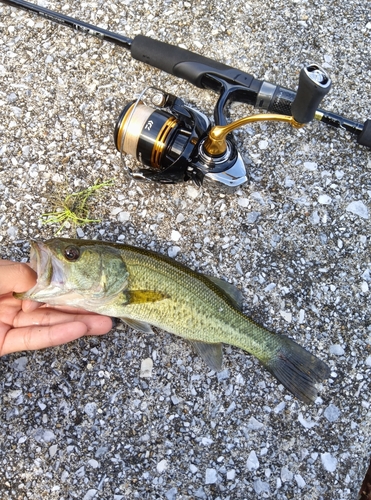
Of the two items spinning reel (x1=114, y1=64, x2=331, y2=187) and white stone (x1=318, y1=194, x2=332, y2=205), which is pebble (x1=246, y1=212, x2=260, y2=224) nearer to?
spinning reel (x1=114, y1=64, x2=331, y2=187)

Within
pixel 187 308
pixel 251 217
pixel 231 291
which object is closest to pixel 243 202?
pixel 251 217

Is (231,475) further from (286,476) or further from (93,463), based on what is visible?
(93,463)

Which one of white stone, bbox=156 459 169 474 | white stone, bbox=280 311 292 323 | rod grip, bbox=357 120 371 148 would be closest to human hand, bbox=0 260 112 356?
white stone, bbox=156 459 169 474

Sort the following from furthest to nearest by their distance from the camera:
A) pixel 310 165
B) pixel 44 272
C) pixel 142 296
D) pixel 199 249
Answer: pixel 310 165 < pixel 199 249 < pixel 142 296 < pixel 44 272

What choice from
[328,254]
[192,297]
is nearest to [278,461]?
[192,297]

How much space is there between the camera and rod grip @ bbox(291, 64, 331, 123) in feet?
6.36

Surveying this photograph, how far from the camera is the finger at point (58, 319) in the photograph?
2654 mm

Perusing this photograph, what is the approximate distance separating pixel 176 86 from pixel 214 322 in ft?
5.87

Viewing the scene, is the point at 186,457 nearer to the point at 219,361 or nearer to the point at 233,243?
the point at 219,361

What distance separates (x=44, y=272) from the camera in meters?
2.39

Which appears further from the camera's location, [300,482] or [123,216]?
[123,216]

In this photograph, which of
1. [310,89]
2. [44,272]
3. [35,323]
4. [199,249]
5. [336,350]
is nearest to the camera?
[310,89]

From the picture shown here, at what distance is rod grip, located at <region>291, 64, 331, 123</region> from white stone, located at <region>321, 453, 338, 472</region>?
2091 mm

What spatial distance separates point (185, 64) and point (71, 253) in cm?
145
